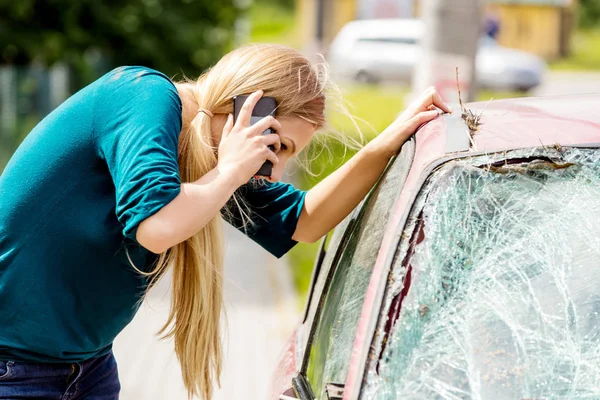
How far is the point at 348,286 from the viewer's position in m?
2.32

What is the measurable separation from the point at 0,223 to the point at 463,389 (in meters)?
1.20

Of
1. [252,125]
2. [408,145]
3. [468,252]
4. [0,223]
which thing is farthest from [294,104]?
[0,223]

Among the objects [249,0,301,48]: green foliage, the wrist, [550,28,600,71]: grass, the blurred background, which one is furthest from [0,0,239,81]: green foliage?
[550,28,600,71]: grass

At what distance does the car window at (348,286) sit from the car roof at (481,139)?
7 centimetres

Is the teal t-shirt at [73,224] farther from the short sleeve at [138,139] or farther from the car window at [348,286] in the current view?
the car window at [348,286]

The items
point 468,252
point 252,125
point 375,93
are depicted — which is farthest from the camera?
point 375,93

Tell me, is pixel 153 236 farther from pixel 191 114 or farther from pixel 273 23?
pixel 273 23

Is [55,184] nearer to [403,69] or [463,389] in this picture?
[463,389]

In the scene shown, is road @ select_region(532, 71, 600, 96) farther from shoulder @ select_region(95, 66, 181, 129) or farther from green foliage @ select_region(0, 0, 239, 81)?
shoulder @ select_region(95, 66, 181, 129)

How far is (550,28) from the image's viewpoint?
3073 cm

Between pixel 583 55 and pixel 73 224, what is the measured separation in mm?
32100

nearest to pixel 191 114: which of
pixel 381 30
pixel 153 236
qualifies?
pixel 153 236

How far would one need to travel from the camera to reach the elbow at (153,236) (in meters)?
1.95

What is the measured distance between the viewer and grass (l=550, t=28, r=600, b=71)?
28766 mm
